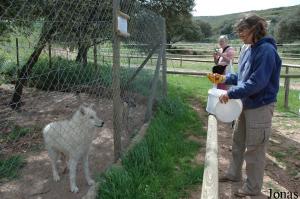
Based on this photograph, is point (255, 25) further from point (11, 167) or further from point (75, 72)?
point (11, 167)

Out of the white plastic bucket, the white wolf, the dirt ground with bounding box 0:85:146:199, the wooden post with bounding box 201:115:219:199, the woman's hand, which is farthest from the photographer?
the dirt ground with bounding box 0:85:146:199

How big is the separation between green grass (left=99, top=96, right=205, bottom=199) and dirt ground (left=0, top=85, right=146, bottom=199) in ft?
1.36

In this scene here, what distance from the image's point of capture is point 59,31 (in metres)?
4.14

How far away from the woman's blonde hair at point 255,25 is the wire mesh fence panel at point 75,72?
1.50m

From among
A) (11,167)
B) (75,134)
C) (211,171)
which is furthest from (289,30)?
(211,171)

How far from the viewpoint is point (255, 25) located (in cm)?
373

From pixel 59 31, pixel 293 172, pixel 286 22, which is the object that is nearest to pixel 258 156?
pixel 293 172

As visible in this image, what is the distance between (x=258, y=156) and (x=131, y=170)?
1414 mm

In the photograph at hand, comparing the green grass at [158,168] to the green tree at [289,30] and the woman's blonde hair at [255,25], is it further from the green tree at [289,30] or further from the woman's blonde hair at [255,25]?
the green tree at [289,30]

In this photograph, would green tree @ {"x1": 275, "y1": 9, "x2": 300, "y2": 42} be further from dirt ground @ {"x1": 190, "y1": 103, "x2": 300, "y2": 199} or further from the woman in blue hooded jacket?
the woman in blue hooded jacket

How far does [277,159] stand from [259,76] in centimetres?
236

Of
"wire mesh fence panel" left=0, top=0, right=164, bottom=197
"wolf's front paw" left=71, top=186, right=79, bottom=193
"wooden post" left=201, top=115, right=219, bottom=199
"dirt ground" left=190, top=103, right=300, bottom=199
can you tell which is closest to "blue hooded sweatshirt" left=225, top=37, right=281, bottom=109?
"wooden post" left=201, top=115, right=219, bottom=199

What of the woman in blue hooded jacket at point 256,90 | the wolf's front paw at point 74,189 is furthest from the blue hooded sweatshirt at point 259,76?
the wolf's front paw at point 74,189

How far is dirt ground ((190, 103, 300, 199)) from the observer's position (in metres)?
4.41
